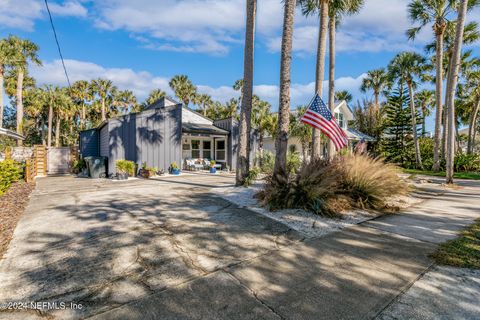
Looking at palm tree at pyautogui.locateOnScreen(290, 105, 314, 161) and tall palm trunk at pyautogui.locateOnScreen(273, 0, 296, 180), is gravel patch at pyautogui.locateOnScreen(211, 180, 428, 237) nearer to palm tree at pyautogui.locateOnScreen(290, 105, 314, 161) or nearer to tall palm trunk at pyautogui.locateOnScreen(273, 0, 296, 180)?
tall palm trunk at pyautogui.locateOnScreen(273, 0, 296, 180)

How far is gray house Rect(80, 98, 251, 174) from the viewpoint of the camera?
12.8 metres

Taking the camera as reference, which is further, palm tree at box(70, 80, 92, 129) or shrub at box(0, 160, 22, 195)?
palm tree at box(70, 80, 92, 129)

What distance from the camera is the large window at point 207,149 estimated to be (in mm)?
18750

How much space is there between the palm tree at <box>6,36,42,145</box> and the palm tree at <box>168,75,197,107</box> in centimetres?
1414

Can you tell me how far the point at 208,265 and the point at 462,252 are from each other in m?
3.57

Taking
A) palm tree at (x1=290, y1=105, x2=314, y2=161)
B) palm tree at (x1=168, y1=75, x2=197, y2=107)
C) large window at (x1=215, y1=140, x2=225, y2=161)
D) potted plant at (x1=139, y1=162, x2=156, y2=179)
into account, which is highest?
palm tree at (x1=168, y1=75, x2=197, y2=107)

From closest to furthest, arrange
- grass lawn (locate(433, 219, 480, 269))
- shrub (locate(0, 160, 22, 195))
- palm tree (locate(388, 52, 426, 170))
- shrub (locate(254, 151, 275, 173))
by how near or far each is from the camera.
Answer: grass lawn (locate(433, 219, 480, 269))
shrub (locate(0, 160, 22, 195))
shrub (locate(254, 151, 275, 173))
palm tree (locate(388, 52, 426, 170))

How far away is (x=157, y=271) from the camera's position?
2848 mm

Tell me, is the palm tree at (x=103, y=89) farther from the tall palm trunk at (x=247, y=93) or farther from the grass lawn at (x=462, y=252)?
the grass lawn at (x=462, y=252)

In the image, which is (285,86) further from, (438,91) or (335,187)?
(438,91)

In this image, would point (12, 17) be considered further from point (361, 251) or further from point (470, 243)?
point (470, 243)

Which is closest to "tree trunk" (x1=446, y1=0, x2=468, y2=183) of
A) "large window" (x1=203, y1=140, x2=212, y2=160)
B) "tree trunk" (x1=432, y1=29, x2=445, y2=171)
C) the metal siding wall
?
"tree trunk" (x1=432, y1=29, x2=445, y2=171)

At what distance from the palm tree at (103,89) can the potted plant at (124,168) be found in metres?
24.8

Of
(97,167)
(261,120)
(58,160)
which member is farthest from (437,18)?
(58,160)
